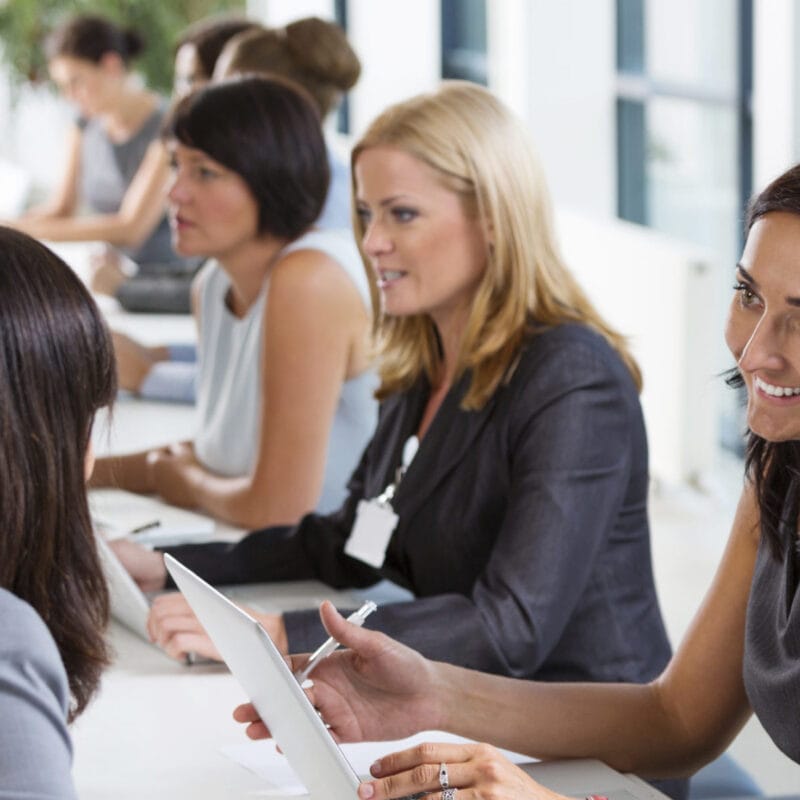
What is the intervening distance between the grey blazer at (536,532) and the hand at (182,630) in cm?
2

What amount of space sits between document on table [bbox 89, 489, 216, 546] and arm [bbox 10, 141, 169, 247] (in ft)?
10.0

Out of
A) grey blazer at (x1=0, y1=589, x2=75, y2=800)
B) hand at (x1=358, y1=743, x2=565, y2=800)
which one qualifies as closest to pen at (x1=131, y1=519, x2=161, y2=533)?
hand at (x1=358, y1=743, x2=565, y2=800)

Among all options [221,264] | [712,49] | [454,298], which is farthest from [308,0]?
[454,298]

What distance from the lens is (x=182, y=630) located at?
194cm

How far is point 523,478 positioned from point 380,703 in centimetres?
48

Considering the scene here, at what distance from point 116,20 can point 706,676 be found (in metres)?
8.18

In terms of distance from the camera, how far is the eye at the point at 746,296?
1.49 metres

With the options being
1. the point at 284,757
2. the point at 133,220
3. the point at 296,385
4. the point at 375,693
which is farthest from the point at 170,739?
the point at 133,220

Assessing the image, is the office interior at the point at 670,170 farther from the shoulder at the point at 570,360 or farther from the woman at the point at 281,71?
the shoulder at the point at 570,360

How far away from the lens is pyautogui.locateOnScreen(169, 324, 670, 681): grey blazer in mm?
1945

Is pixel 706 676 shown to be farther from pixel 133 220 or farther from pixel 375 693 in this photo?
pixel 133 220

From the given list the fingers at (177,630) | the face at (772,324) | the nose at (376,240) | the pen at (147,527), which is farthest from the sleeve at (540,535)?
the pen at (147,527)

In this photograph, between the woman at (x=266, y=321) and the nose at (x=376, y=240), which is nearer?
the nose at (x=376, y=240)

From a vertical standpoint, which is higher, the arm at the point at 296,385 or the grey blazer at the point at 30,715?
the grey blazer at the point at 30,715
